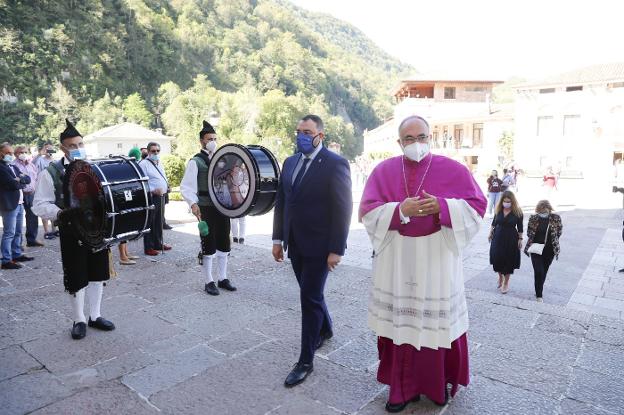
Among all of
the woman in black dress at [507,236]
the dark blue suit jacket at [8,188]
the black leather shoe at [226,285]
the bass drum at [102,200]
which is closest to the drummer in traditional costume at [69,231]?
the bass drum at [102,200]

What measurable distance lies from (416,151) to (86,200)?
2903mm

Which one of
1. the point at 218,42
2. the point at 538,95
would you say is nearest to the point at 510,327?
the point at 538,95

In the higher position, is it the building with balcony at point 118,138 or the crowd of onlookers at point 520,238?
the building with balcony at point 118,138

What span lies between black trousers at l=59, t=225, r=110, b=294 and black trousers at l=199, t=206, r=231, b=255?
4.44 feet

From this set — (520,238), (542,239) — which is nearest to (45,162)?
(520,238)

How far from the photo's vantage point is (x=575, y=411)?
2.88 metres

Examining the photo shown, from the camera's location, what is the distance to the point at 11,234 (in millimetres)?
6738

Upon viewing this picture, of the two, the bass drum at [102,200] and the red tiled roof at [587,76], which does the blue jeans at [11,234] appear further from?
the red tiled roof at [587,76]

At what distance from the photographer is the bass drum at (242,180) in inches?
185

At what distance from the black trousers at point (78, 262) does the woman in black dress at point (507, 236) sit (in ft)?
17.0

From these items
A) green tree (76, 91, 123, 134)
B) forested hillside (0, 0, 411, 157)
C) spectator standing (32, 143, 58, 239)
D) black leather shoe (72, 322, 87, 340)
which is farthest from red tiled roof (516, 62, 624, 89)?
green tree (76, 91, 123, 134)

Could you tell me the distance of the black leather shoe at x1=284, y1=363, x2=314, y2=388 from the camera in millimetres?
3225

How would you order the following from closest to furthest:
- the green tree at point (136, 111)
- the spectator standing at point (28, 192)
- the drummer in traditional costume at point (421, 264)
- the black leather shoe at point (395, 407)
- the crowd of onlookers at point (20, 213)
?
the drummer in traditional costume at point (421, 264) → the black leather shoe at point (395, 407) → the crowd of onlookers at point (20, 213) → the spectator standing at point (28, 192) → the green tree at point (136, 111)

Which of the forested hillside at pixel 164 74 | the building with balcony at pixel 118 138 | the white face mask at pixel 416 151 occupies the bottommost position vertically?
the white face mask at pixel 416 151
